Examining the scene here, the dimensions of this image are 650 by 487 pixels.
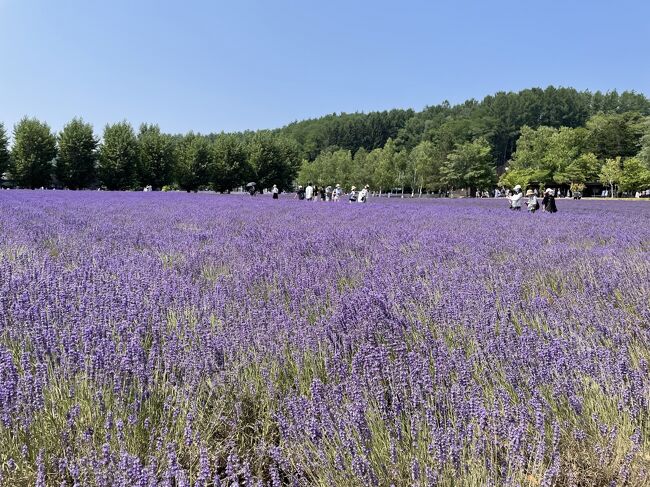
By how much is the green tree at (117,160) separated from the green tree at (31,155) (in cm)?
433

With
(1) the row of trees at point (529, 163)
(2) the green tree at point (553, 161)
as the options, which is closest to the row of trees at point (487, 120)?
(1) the row of trees at point (529, 163)

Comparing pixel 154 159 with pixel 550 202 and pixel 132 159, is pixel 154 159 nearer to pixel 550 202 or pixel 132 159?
pixel 132 159

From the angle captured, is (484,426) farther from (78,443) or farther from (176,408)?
(78,443)

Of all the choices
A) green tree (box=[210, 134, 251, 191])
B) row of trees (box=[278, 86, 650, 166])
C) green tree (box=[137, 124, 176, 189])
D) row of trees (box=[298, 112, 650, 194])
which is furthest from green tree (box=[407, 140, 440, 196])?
green tree (box=[137, 124, 176, 189])

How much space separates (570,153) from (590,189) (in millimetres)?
12245

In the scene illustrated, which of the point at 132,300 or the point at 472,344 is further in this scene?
the point at 132,300

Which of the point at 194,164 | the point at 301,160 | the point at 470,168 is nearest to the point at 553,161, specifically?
the point at 470,168

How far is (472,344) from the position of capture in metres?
2.12

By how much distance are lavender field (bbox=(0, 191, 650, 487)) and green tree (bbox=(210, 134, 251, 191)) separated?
43378 millimetres

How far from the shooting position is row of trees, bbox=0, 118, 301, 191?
136 ft

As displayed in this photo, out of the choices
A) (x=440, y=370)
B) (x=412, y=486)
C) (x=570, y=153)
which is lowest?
(x=412, y=486)

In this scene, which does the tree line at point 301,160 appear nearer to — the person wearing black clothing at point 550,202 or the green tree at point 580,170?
the green tree at point 580,170

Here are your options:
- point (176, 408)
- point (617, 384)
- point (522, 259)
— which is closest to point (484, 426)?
point (617, 384)

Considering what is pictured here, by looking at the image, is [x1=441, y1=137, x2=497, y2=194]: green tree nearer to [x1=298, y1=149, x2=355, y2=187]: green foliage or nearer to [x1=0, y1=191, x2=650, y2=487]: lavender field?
[x1=298, y1=149, x2=355, y2=187]: green foliage
